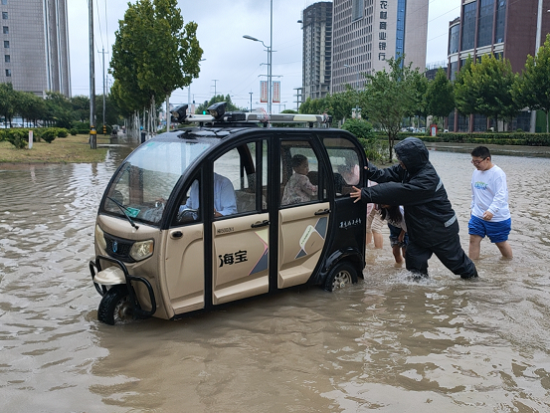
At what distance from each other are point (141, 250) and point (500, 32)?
85.5 m

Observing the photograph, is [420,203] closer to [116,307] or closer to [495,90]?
[116,307]

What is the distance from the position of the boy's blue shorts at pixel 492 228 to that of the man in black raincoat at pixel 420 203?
138 cm

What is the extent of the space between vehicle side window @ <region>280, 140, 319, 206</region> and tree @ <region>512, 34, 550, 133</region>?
145ft

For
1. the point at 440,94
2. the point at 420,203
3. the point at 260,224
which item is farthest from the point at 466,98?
the point at 260,224

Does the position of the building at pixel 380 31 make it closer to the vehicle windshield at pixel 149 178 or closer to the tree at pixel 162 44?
the tree at pixel 162 44

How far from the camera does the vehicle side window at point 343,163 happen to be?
6043 mm

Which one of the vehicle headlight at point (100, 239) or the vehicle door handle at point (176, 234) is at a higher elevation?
the vehicle door handle at point (176, 234)

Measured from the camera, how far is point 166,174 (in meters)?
5.25

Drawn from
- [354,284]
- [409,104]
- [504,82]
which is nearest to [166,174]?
[354,284]

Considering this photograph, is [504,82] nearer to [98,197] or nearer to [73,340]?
[98,197]

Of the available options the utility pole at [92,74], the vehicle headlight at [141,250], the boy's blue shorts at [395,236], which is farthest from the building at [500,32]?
the vehicle headlight at [141,250]

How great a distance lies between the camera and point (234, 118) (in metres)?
5.88

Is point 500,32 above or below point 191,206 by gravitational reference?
above

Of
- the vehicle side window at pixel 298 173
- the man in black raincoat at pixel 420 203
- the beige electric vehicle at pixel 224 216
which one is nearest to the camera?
the beige electric vehicle at pixel 224 216
